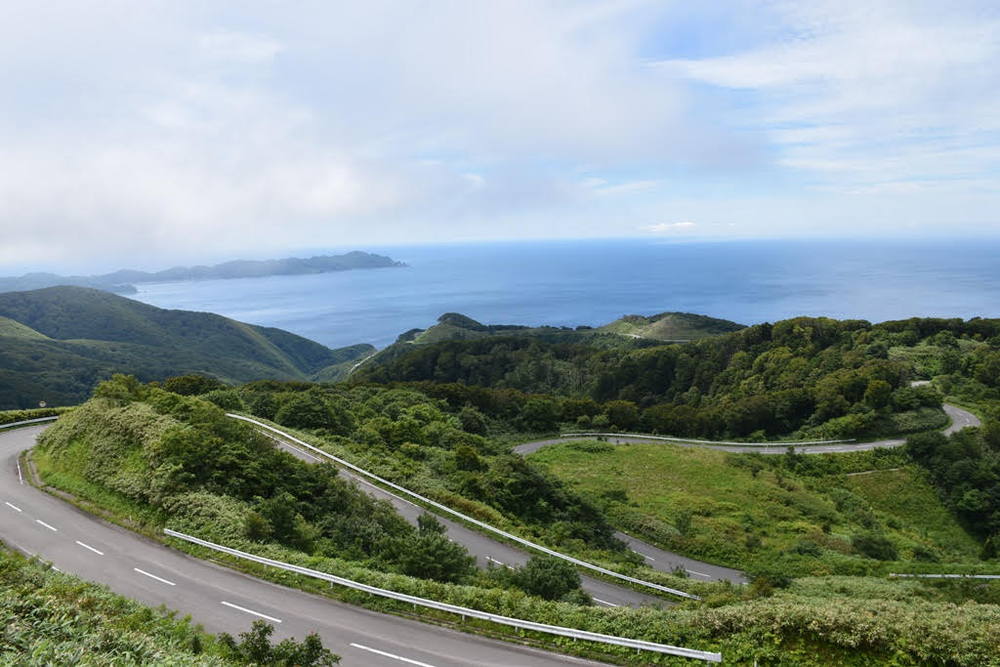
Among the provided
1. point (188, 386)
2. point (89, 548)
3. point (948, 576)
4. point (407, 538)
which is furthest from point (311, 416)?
point (948, 576)

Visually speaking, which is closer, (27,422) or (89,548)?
(89,548)

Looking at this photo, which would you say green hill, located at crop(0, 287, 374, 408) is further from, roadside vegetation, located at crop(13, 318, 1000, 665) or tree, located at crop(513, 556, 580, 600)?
tree, located at crop(513, 556, 580, 600)

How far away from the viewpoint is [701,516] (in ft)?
95.3

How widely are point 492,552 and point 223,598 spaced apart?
9508 millimetres

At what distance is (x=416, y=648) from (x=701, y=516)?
2197 centimetres

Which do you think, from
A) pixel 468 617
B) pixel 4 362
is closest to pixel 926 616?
pixel 468 617

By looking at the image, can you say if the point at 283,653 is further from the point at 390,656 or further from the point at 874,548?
the point at 874,548

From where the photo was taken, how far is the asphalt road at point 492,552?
17.0 m

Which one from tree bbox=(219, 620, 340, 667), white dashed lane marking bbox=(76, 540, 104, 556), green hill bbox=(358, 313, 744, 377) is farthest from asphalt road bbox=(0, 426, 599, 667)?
green hill bbox=(358, 313, 744, 377)

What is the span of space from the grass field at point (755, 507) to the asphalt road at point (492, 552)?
27.7 ft

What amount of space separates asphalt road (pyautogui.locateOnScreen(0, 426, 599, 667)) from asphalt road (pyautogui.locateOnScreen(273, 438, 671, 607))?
6.35 meters

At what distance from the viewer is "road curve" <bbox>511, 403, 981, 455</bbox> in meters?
43.0

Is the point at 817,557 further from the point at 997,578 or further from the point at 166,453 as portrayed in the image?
the point at 166,453

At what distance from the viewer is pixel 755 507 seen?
3105cm
